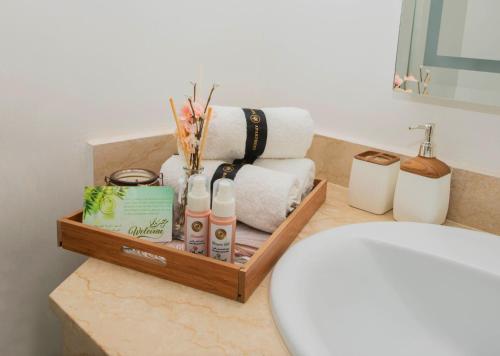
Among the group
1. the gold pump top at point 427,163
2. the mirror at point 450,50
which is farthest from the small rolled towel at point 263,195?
the mirror at point 450,50

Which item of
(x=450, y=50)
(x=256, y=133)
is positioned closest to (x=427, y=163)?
(x=450, y=50)

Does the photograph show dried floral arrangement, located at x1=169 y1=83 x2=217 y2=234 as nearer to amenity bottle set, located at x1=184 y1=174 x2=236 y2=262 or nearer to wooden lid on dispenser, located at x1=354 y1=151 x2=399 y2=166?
amenity bottle set, located at x1=184 y1=174 x2=236 y2=262

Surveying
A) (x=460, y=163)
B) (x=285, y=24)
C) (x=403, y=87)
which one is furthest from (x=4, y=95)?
(x=460, y=163)

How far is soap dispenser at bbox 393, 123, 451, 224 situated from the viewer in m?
0.89

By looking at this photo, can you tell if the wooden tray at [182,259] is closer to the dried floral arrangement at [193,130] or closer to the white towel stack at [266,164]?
the white towel stack at [266,164]

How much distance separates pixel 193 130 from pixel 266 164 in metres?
0.21

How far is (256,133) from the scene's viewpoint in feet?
3.00

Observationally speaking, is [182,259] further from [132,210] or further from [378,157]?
[378,157]

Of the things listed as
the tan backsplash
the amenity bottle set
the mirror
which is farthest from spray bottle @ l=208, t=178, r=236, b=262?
the mirror

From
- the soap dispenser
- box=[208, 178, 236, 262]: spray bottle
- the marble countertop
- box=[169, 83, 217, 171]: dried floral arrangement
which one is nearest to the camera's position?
the marble countertop

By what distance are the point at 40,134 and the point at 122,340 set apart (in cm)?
47

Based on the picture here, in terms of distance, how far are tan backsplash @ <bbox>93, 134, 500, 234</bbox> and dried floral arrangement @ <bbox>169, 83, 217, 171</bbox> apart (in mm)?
218

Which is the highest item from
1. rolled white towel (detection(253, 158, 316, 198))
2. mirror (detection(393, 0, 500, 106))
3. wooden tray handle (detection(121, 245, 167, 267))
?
mirror (detection(393, 0, 500, 106))

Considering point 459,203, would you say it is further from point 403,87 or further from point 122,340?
point 122,340
